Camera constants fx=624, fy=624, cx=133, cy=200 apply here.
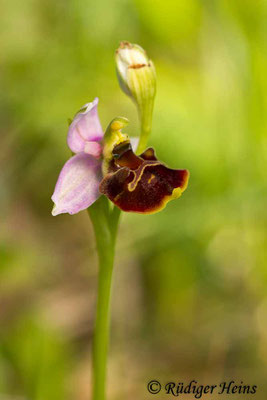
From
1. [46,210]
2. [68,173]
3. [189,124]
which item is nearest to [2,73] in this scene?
[46,210]

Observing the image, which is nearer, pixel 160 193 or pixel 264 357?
pixel 160 193

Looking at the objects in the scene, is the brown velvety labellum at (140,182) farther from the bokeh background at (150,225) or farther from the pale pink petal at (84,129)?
the bokeh background at (150,225)

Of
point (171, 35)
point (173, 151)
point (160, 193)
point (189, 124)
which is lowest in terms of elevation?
point (160, 193)

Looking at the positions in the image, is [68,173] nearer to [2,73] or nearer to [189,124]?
[189,124]

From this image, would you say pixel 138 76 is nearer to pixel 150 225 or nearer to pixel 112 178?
pixel 112 178

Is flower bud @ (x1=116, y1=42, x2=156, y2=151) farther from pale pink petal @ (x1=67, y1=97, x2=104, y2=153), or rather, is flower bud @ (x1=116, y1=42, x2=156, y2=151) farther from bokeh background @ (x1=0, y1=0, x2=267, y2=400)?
bokeh background @ (x1=0, y1=0, x2=267, y2=400)

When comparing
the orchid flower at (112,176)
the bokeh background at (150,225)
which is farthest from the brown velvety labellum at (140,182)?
the bokeh background at (150,225)

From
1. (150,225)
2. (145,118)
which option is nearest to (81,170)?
(145,118)
